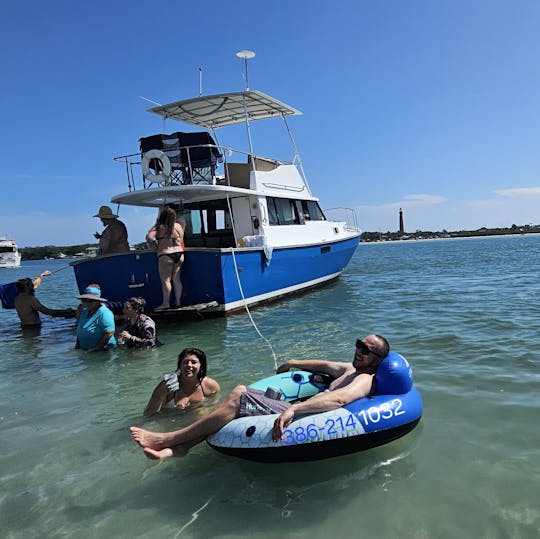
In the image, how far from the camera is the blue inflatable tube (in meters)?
3.72

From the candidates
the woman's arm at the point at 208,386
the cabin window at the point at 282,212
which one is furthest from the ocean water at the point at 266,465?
the cabin window at the point at 282,212

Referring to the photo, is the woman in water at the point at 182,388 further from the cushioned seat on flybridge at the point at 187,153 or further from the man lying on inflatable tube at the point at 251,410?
the cushioned seat on flybridge at the point at 187,153

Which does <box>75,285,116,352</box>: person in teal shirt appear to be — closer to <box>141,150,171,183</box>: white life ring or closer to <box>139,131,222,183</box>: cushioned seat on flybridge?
<box>141,150,171,183</box>: white life ring

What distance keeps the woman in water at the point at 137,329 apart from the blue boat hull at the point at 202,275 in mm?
2549

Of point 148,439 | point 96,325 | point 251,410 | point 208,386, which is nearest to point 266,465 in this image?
point 251,410

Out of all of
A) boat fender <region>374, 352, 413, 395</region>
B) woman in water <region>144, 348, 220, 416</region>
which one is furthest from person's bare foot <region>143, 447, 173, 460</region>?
boat fender <region>374, 352, 413, 395</region>

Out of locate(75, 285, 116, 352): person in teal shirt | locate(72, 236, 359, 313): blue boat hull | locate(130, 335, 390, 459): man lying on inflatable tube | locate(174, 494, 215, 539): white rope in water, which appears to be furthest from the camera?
locate(72, 236, 359, 313): blue boat hull

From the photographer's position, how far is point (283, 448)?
12.1 ft

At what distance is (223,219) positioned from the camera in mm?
12984

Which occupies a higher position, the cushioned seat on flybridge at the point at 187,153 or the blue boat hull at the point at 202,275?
the cushioned seat on flybridge at the point at 187,153

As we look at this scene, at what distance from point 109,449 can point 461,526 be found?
3.00 meters

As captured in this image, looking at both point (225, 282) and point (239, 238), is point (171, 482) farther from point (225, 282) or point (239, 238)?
point (239, 238)

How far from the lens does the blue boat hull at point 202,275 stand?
10.2 m

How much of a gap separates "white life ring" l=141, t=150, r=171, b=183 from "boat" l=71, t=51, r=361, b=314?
23 millimetres
